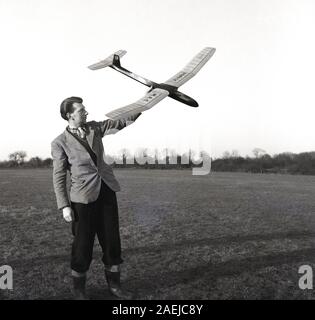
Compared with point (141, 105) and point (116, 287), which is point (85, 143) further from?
point (116, 287)

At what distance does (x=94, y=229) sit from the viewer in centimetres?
402

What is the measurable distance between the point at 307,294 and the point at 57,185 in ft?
10.2

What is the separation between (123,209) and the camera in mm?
11492

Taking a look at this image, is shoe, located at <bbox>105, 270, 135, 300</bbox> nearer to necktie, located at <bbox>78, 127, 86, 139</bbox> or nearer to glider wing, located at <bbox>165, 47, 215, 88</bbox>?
necktie, located at <bbox>78, 127, 86, 139</bbox>

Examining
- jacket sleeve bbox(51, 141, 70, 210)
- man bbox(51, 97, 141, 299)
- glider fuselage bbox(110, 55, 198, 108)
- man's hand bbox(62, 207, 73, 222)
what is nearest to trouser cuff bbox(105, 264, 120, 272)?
man bbox(51, 97, 141, 299)

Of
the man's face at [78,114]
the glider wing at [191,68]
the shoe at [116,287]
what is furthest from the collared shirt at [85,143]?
the shoe at [116,287]

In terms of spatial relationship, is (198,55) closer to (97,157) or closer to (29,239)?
(97,157)

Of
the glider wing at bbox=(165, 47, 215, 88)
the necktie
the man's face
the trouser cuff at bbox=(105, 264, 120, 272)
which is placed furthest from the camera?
the trouser cuff at bbox=(105, 264, 120, 272)

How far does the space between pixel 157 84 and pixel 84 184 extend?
49.9 inches

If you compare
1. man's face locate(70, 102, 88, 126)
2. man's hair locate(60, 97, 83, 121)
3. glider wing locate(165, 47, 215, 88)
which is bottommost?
man's face locate(70, 102, 88, 126)

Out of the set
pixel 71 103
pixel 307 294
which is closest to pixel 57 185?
pixel 71 103

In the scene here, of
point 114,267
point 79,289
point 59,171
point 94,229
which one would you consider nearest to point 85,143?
point 59,171

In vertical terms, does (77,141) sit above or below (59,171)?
above

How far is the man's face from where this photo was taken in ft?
12.3
